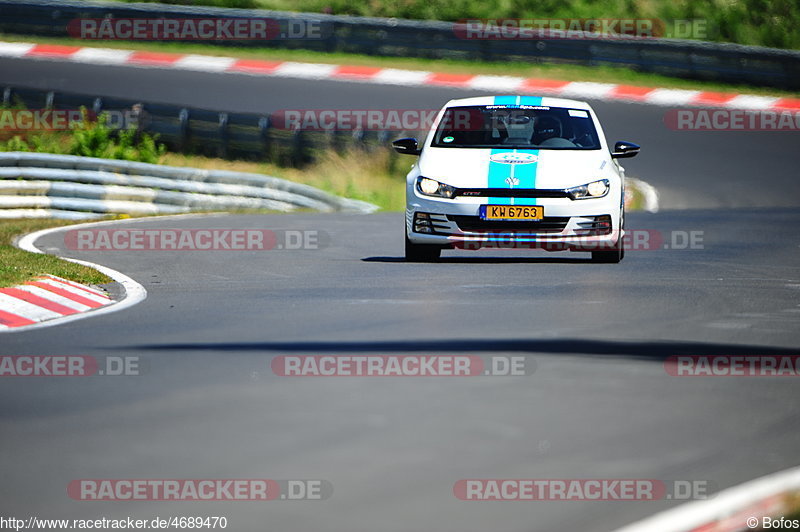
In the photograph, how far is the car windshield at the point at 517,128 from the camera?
44.0 ft

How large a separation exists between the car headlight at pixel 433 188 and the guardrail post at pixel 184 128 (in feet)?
38.4

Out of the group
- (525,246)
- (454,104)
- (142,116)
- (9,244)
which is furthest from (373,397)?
(142,116)

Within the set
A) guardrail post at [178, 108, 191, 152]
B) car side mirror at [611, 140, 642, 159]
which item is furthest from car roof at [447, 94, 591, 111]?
guardrail post at [178, 108, 191, 152]

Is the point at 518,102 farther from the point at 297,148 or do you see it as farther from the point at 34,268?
the point at 297,148

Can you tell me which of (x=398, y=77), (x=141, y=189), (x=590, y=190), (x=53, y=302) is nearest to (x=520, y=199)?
(x=590, y=190)

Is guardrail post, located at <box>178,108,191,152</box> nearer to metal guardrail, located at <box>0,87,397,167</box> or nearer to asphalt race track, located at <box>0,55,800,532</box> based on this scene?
metal guardrail, located at <box>0,87,397,167</box>

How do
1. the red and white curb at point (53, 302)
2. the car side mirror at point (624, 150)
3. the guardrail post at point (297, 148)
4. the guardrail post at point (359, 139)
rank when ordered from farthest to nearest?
the guardrail post at point (297, 148)
the guardrail post at point (359, 139)
the car side mirror at point (624, 150)
the red and white curb at point (53, 302)

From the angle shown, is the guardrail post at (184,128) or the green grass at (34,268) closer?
the green grass at (34,268)

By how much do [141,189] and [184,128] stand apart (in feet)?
11.4

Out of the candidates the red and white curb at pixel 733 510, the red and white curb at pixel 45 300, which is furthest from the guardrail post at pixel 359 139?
the red and white curb at pixel 733 510

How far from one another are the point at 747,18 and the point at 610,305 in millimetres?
23459

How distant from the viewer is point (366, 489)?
561cm

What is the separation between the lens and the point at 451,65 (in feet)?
98.6

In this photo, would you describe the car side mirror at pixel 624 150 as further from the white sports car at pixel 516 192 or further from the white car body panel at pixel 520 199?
the white car body panel at pixel 520 199
